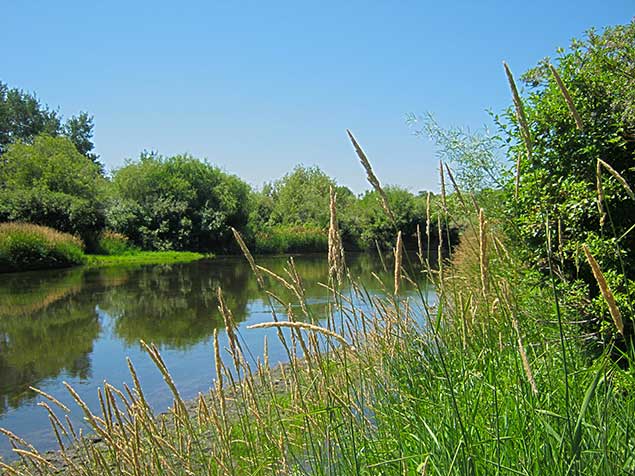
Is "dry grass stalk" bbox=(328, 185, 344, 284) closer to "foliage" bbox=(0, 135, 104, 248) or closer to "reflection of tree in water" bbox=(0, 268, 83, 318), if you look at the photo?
"reflection of tree in water" bbox=(0, 268, 83, 318)

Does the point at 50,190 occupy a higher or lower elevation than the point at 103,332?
higher

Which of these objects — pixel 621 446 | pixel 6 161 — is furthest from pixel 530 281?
pixel 6 161

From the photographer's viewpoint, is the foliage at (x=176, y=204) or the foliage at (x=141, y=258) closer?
the foliage at (x=141, y=258)

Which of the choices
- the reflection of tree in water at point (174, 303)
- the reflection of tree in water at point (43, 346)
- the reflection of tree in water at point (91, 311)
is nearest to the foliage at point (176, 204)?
the reflection of tree in water at point (174, 303)

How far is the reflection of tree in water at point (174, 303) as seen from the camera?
38.9ft

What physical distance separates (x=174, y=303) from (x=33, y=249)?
10.8m

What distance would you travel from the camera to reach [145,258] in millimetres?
30562

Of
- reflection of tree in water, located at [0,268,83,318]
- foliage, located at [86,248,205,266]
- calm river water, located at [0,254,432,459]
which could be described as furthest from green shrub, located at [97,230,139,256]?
calm river water, located at [0,254,432,459]

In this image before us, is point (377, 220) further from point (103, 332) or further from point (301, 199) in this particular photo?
point (103, 332)

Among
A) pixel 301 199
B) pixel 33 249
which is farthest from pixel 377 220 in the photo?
pixel 33 249

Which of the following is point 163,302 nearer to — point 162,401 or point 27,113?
point 162,401

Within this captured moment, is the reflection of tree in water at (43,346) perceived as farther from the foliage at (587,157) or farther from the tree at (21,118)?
the tree at (21,118)

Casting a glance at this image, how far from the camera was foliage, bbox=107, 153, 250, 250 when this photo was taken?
33.3 m

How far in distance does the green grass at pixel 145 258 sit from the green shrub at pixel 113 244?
424 mm
